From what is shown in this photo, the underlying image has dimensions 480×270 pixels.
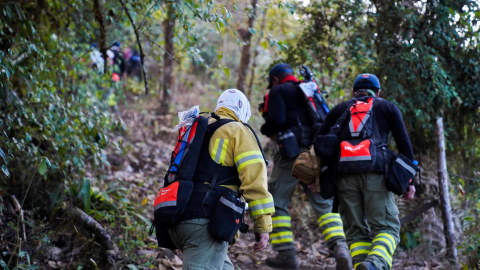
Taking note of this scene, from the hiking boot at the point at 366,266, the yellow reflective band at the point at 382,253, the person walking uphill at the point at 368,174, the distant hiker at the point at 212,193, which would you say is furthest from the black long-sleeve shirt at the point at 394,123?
the distant hiker at the point at 212,193

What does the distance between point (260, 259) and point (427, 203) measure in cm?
239

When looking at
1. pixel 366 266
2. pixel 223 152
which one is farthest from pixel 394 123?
pixel 223 152

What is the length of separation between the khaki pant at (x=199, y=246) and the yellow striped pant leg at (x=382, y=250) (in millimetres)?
1523

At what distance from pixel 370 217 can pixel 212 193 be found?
5.84 ft

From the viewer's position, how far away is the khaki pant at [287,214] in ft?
16.3

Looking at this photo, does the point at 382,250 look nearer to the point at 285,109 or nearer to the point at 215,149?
the point at 215,149

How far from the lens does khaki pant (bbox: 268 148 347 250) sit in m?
4.97

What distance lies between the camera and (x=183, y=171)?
9.89 ft

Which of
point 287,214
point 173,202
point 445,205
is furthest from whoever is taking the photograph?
point 445,205

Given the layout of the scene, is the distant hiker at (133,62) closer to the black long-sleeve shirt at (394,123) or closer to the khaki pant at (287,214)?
the khaki pant at (287,214)

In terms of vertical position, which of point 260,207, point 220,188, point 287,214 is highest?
point 220,188

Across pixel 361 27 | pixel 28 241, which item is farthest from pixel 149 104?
pixel 28 241

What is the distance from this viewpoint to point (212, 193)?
3004mm

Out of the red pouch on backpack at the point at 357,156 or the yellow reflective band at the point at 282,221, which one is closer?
the red pouch on backpack at the point at 357,156
